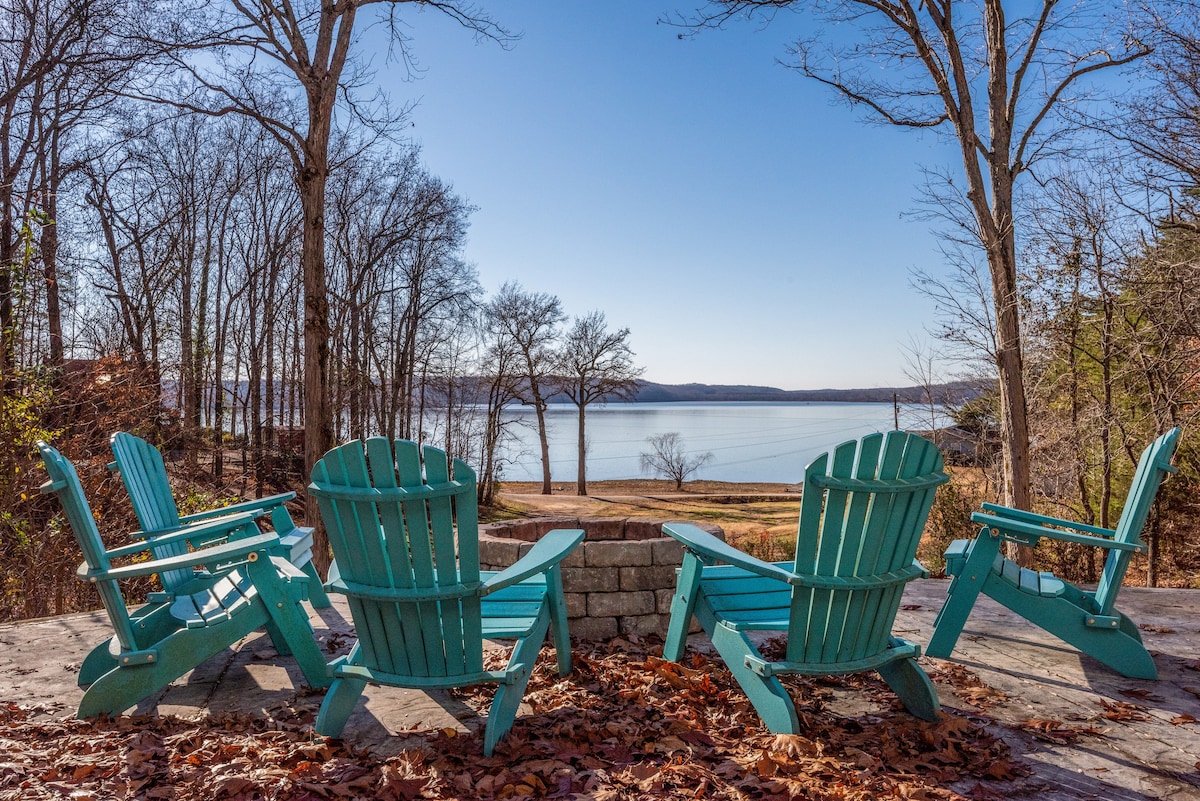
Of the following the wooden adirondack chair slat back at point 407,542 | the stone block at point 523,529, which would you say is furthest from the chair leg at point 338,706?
the stone block at point 523,529

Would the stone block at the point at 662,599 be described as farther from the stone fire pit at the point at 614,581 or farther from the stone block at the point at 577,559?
the stone block at the point at 577,559

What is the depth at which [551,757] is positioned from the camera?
86.5 inches

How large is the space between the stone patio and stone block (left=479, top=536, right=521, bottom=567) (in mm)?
799

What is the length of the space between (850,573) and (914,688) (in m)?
0.57

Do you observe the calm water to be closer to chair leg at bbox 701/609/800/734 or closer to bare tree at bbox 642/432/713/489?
bare tree at bbox 642/432/713/489

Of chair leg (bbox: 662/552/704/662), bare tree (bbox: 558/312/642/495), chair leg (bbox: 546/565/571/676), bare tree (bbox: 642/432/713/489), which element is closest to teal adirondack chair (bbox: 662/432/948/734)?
chair leg (bbox: 662/552/704/662)

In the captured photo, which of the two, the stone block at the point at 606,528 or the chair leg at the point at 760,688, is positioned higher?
the stone block at the point at 606,528

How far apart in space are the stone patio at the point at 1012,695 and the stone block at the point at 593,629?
1.48 feet

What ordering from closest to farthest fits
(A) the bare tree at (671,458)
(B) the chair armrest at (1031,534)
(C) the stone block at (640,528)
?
Result: (B) the chair armrest at (1031,534) → (C) the stone block at (640,528) → (A) the bare tree at (671,458)

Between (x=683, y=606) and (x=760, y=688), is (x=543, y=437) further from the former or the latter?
(x=760, y=688)

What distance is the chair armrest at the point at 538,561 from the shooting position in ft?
7.36

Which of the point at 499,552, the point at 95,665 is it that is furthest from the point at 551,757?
the point at 95,665

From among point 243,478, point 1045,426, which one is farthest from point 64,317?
point 1045,426

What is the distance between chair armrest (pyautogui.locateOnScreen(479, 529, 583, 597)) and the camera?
7.36 feet
